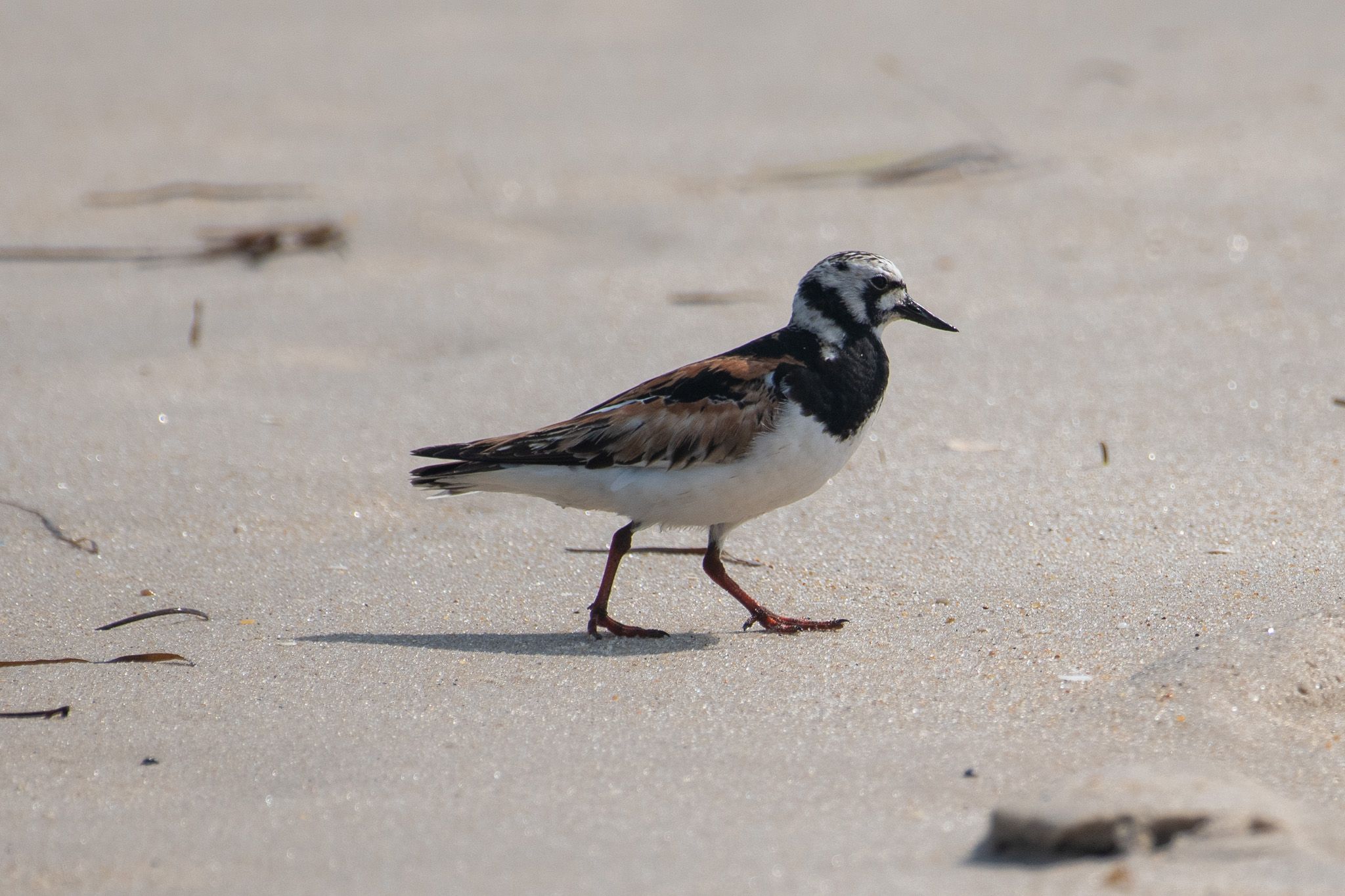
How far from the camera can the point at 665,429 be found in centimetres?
411

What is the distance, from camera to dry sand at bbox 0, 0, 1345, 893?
298cm

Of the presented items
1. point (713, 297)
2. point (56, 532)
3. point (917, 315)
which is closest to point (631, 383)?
point (713, 297)

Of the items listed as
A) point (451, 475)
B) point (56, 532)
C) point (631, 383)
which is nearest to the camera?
point (451, 475)

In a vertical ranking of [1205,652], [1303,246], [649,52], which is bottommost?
[1205,652]

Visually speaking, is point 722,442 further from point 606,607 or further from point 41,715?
point 41,715

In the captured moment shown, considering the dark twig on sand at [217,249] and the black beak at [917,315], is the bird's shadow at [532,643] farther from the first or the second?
the dark twig on sand at [217,249]

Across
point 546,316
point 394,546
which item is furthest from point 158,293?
point 394,546

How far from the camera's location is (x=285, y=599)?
425 centimetres

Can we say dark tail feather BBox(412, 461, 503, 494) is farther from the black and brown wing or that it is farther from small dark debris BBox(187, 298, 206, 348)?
small dark debris BBox(187, 298, 206, 348)

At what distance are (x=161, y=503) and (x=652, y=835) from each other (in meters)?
2.54

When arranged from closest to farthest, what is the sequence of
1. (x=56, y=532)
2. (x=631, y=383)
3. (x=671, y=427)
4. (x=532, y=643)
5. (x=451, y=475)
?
(x=532, y=643) → (x=671, y=427) → (x=451, y=475) → (x=56, y=532) → (x=631, y=383)

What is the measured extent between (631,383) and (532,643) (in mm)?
1878

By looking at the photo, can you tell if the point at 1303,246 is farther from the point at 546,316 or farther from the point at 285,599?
the point at 285,599

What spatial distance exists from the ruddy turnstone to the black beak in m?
0.11
